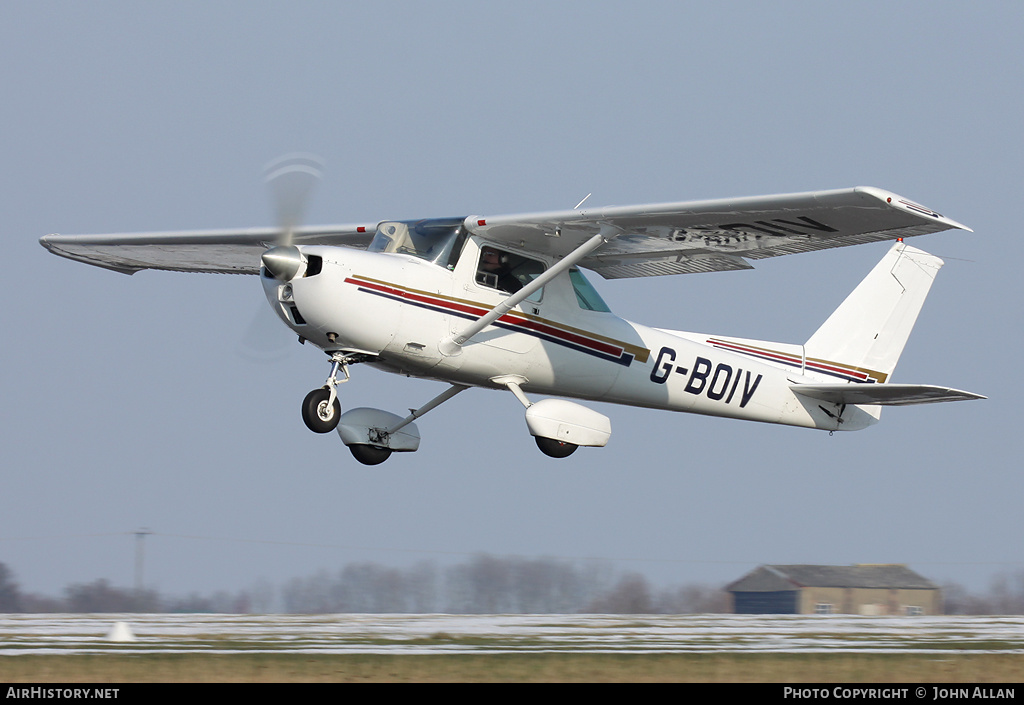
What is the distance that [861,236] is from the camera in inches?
448

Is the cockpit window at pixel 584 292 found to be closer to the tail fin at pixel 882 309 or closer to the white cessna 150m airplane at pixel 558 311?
the white cessna 150m airplane at pixel 558 311

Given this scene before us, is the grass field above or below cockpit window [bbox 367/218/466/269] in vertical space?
below

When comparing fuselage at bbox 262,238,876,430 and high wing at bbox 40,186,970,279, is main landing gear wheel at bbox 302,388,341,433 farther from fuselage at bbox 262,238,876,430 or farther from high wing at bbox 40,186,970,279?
high wing at bbox 40,186,970,279

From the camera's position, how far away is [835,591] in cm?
1600

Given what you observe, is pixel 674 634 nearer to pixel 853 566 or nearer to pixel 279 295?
pixel 279 295

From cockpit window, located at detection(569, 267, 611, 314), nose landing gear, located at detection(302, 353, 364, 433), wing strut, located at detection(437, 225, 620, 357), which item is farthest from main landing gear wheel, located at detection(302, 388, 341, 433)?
cockpit window, located at detection(569, 267, 611, 314)

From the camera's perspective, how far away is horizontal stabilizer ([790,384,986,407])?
43.2 ft

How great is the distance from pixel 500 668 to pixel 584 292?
6.12 meters

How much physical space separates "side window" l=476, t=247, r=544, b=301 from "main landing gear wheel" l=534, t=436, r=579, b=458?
1.57m

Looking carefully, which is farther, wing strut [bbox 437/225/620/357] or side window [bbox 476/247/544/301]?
side window [bbox 476/247/544/301]

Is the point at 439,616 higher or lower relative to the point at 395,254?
lower
